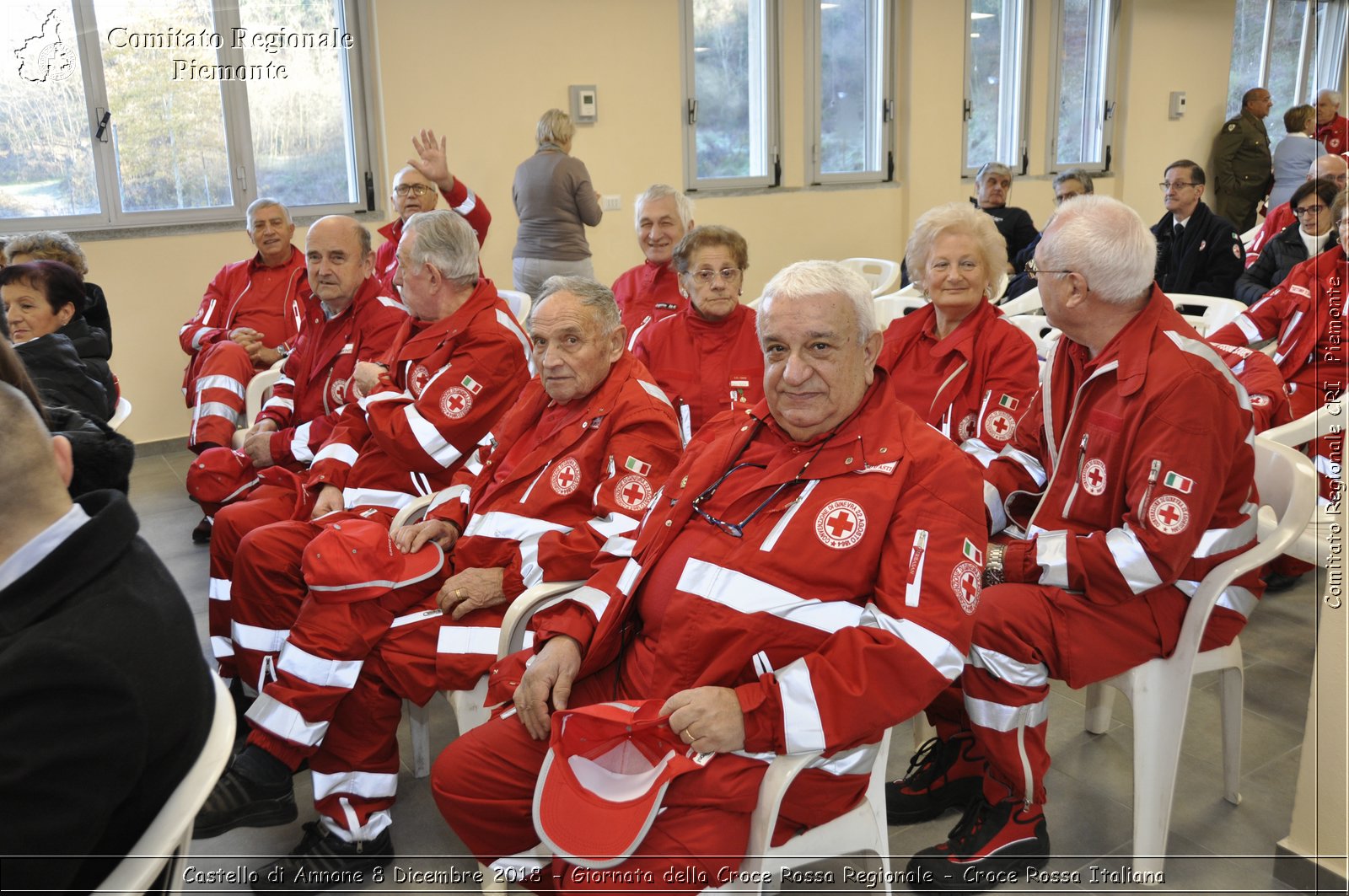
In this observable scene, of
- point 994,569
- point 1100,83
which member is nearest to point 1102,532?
point 994,569

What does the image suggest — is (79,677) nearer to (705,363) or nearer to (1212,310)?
(705,363)

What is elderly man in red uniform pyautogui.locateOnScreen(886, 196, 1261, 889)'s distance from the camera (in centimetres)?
196

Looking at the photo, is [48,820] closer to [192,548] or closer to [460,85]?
[192,548]

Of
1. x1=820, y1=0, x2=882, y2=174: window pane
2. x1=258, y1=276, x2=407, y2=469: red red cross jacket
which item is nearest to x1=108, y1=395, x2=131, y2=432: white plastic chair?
x1=258, y1=276, x2=407, y2=469: red red cross jacket

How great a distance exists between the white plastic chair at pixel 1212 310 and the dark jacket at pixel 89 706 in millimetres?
3878

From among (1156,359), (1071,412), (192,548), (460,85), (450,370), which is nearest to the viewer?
(1156,359)

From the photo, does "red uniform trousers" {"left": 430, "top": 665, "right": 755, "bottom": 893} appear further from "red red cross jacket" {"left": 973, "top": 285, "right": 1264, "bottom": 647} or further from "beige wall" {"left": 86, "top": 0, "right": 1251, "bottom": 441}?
"beige wall" {"left": 86, "top": 0, "right": 1251, "bottom": 441}

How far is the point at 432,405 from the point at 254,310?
241 cm

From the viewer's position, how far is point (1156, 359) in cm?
204

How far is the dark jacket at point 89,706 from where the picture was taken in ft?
3.49

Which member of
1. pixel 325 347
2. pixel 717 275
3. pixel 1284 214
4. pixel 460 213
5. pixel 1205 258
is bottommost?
pixel 325 347

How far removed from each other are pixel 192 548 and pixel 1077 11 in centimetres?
938

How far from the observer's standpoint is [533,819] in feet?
5.38

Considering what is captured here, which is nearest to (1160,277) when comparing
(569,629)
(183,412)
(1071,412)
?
(1071,412)
